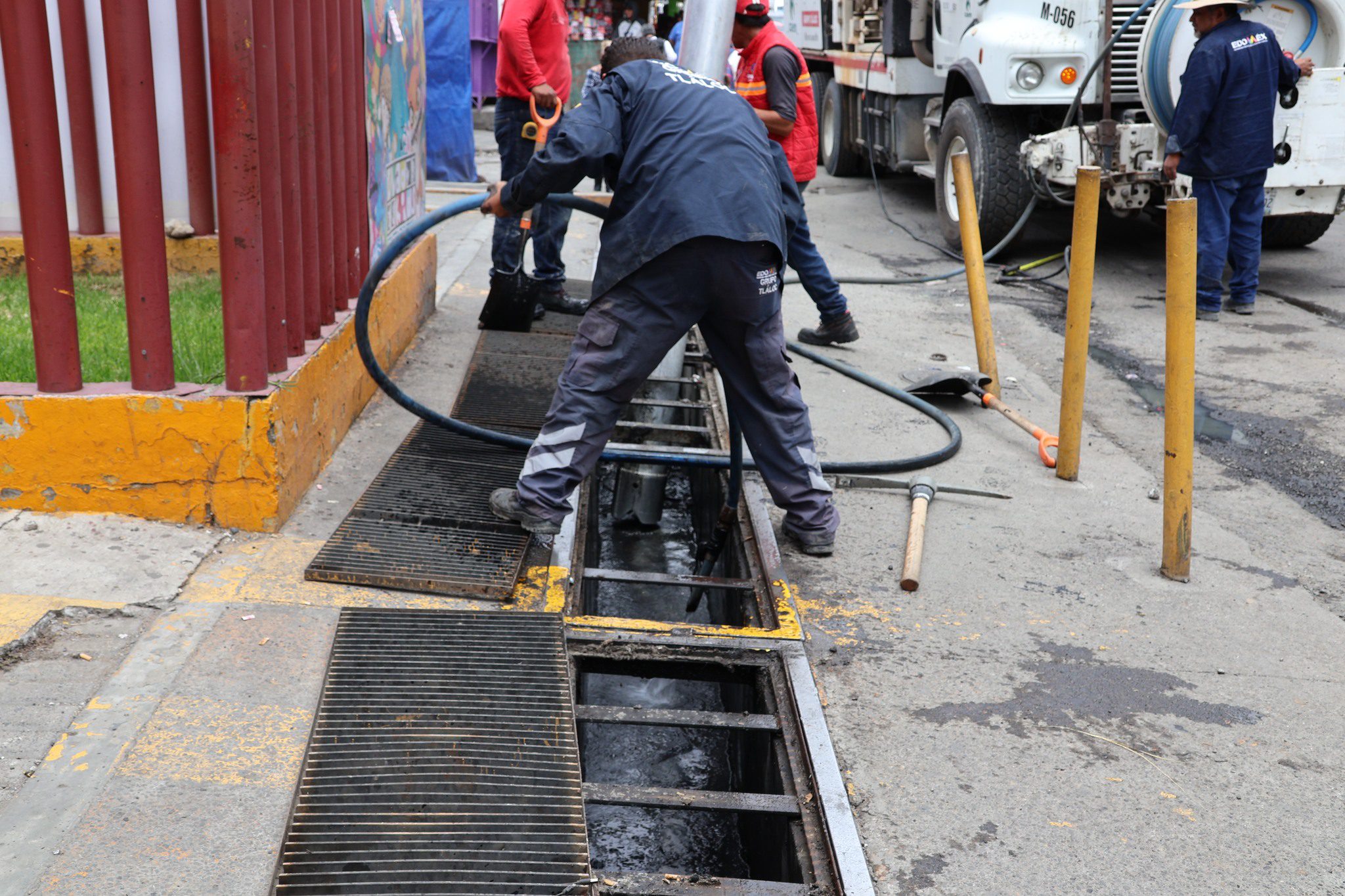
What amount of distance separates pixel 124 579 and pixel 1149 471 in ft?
13.1

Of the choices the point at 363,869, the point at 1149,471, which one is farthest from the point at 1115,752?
the point at 1149,471

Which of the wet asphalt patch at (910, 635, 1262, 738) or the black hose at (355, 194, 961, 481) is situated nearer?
the wet asphalt patch at (910, 635, 1262, 738)

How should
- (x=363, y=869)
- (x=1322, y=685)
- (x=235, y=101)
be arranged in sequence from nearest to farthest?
1. (x=363, y=869)
2. (x=1322, y=685)
3. (x=235, y=101)

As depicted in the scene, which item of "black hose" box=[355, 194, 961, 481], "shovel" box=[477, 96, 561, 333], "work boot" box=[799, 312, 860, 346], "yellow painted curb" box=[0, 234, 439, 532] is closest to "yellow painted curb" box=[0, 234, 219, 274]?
"black hose" box=[355, 194, 961, 481]

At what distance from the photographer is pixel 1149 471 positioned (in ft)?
16.6

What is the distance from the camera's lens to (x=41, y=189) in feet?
11.0

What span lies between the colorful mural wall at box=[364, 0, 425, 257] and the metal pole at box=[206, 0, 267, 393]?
181cm

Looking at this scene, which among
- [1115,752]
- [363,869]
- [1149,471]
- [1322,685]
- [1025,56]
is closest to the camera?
[363,869]

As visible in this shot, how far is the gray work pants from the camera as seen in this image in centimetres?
352

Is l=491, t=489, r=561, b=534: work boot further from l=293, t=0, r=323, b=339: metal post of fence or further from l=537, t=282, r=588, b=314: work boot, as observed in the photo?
l=537, t=282, r=588, b=314: work boot

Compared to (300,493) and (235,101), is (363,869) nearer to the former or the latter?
(300,493)

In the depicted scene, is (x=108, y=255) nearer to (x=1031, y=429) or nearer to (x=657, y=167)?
(x=657, y=167)

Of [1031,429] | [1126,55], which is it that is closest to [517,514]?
[1031,429]

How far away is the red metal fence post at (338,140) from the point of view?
15.0 feet
